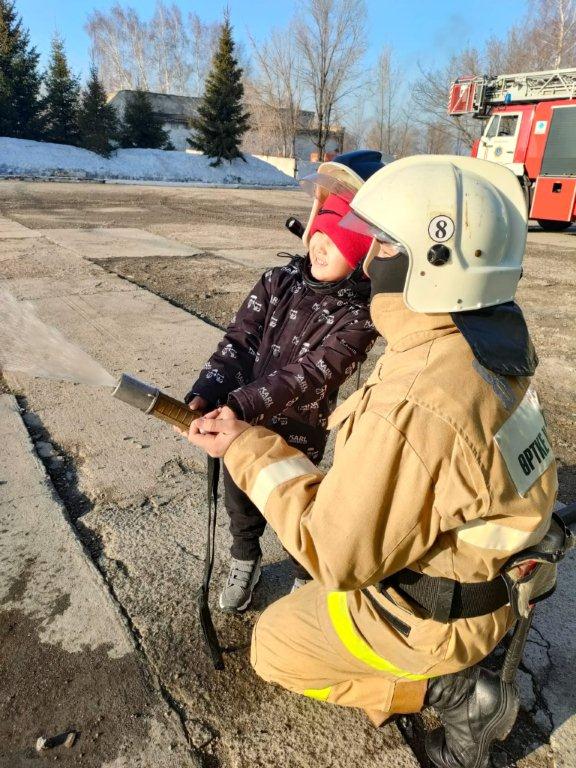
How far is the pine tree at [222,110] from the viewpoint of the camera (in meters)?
33.3

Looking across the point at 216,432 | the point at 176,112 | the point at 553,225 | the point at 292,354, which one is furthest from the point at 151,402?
the point at 176,112

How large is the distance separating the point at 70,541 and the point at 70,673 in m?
0.71

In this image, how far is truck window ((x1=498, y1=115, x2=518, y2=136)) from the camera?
1680cm

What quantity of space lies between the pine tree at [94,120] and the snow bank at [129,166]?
1.81 ft

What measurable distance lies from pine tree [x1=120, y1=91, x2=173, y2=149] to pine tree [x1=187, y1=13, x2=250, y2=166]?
2.04m

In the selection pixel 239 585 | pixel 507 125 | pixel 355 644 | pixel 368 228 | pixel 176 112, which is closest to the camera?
pixel 368 228

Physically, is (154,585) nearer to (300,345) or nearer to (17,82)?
(300,345)

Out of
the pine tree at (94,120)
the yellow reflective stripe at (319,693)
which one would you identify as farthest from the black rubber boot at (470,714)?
the pine tree at (94,120)

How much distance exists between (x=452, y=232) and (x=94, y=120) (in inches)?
1338

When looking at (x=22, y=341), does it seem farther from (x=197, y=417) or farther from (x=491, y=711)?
(x=491, y=711)

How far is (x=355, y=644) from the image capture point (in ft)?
5.63

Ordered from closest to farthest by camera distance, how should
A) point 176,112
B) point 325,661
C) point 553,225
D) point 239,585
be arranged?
1. point 325,661
2. point 239,585
3. point 553,225
4. point 176,112

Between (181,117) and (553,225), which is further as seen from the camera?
(181,117)

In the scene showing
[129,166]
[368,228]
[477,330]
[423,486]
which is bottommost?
[129,166]
